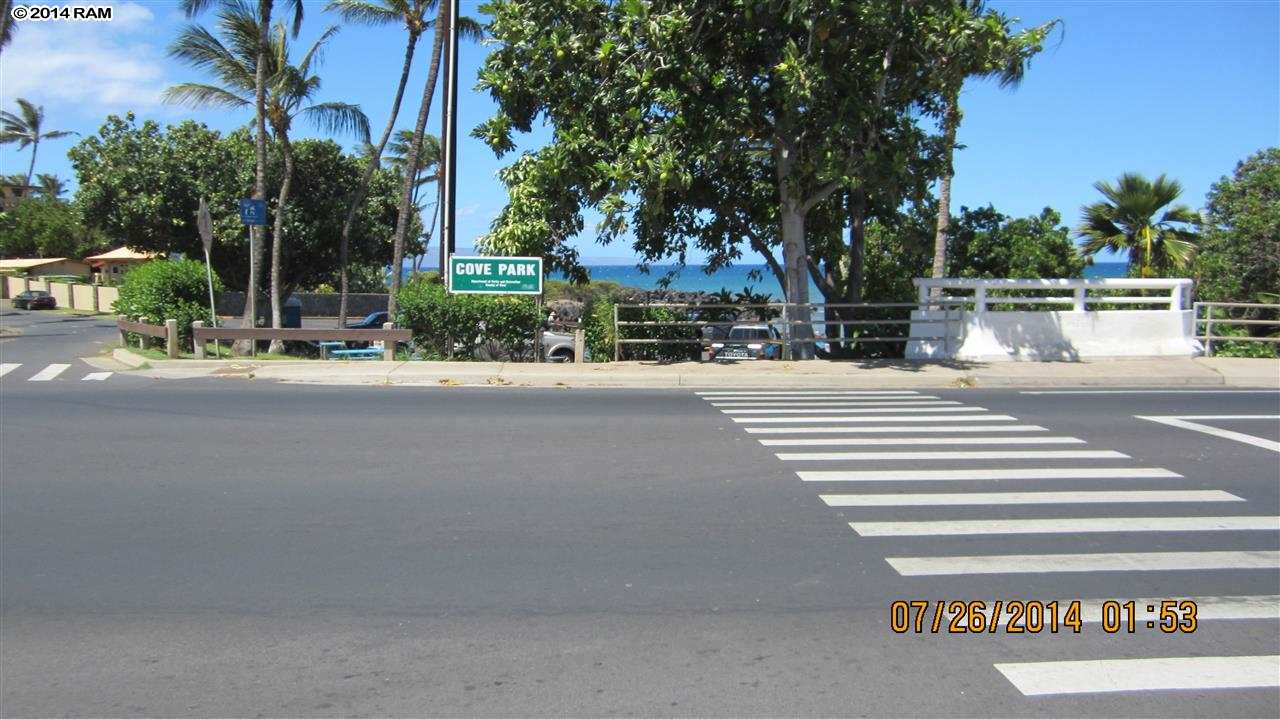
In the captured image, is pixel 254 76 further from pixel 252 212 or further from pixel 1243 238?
pixel 1243 238

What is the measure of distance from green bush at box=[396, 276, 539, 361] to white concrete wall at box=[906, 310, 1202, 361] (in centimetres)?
758

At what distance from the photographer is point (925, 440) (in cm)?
1072

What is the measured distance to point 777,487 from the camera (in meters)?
8.48

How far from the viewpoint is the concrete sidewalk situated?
1623 centimetres

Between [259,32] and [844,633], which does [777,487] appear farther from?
[259,32]

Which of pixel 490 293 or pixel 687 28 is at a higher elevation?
pixel 687 28

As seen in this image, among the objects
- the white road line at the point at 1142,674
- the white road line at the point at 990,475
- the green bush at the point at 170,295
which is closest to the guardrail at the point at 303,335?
the green bush at the point at 170,295

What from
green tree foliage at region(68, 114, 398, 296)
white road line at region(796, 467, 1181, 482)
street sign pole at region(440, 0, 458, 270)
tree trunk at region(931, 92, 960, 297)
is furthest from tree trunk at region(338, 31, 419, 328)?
white road line at region(796, 467, 1181, 482)

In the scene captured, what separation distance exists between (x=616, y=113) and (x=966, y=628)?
13196 millimetres

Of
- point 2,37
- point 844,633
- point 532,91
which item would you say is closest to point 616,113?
point 532,91

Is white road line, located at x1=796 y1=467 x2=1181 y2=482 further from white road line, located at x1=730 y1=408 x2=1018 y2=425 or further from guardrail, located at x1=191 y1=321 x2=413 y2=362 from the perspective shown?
guardrail, located at x1=191 y1=321 x2=413 y2=362

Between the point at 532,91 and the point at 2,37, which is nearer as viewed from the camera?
the point at 532,91

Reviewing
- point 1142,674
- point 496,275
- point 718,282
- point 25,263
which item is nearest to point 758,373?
point 496,275

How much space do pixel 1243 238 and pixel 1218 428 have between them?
12.1 m
